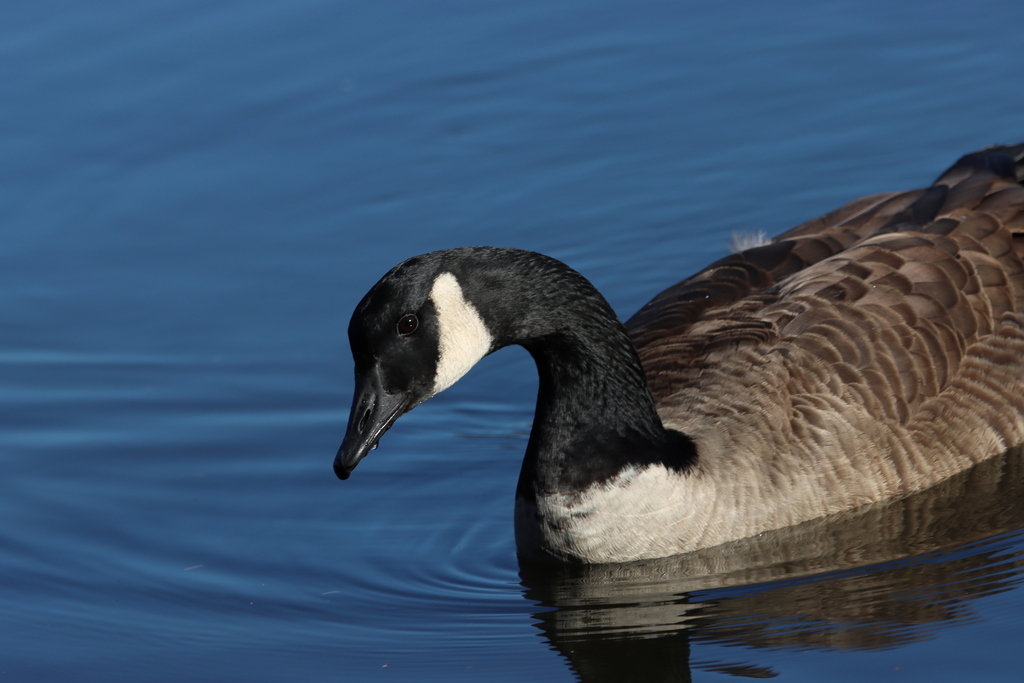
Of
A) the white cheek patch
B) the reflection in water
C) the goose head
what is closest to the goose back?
the reflection in water

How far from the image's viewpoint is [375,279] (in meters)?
10.4

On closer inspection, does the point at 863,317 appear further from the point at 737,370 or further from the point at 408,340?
the point at 408,340

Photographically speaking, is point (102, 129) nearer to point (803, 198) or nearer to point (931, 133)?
point (803, 198)

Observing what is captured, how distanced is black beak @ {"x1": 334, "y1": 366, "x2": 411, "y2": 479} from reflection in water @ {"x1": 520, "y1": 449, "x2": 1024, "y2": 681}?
122 centimetres

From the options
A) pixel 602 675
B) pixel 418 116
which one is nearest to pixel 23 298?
pixel 418 116

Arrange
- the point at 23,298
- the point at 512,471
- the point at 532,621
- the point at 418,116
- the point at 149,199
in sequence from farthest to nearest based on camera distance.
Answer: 1. the point at 418,116
2. the point at 149,199
3. the point at 23,298
4. the point at 512,471
5. the point at 532,621

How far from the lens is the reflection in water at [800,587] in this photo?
635cm

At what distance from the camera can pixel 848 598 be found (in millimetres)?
6613

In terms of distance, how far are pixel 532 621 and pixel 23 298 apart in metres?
5.52

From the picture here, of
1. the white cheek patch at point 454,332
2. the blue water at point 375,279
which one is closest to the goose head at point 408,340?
the white cheek patch at point 454,332

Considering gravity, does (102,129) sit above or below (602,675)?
above

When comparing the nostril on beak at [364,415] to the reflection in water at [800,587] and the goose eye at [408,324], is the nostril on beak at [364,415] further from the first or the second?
the reflection in water at [800,587]

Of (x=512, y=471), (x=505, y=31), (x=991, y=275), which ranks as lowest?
(x=512, y=471)

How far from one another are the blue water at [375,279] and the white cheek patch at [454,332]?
1.25 meters
